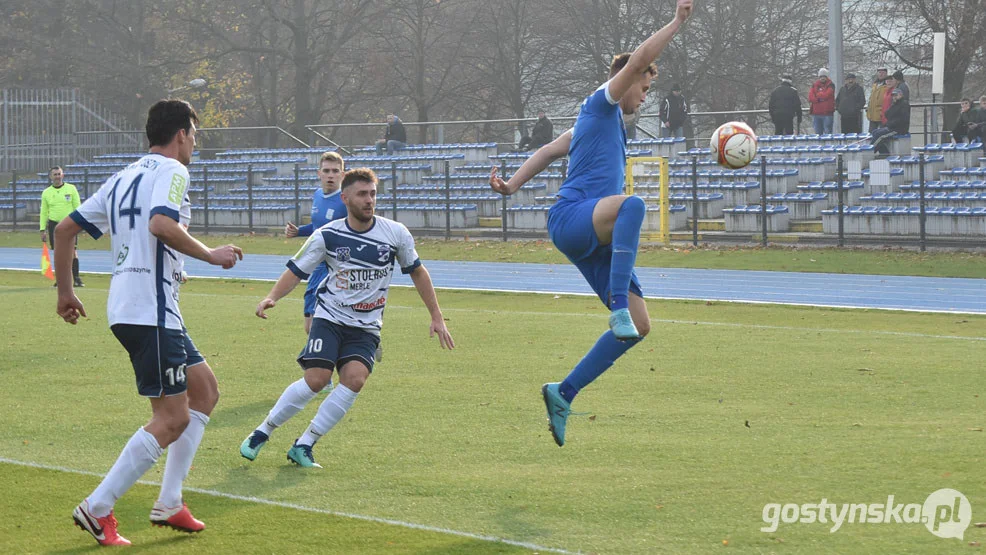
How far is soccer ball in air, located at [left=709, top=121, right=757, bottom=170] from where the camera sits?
31.1 ft

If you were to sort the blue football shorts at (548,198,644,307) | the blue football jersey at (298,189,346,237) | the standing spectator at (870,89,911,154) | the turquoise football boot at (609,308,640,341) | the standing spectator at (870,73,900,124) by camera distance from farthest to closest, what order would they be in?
1. the standing spectator at (870,89,911,154)
2. the standing spectator at (870,73,900,124)
3. the blue football jersey at (298,189,346,237)
4. the blue football shorts at (548,198,644,307)
5. the turquoise football boot at (609,308,640,341)

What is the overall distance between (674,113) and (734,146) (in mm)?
18927

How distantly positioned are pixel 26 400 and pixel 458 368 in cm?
353

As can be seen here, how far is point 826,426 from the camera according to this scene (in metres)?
7.65

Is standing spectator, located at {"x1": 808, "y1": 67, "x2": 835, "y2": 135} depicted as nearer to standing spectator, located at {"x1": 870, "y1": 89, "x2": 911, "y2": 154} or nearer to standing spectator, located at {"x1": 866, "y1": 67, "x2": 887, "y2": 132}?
standing spectator, located at {"x1": 866, "y1": 67, "x2": 887, "y2": 132}

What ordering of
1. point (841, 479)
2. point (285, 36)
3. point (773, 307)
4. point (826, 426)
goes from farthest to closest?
point (285, 36) < point (773, 307) < point (826, 426) < point (841, 479)

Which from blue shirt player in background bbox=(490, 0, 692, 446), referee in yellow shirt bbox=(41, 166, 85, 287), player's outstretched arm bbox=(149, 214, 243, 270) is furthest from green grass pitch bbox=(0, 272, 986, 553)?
referee in yellow shirt bbox=(41, 166, 85, 287)

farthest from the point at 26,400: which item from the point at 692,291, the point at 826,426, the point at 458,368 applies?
the point at 692,291

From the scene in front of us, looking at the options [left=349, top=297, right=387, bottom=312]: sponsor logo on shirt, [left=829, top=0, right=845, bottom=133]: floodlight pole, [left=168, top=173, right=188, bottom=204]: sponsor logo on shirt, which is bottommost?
[left=349, top=297, right=387, bottom=312]: sponsor logo on shirt

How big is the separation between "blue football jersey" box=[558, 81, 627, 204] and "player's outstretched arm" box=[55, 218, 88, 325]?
2.62 metres

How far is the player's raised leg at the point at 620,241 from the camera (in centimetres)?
632

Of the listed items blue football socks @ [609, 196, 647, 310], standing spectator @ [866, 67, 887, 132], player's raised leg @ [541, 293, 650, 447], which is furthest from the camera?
standing spectator @ [866, 67, 887, 132]

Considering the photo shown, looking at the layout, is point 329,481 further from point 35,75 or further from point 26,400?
point 35,75

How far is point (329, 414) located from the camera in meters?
6.84
